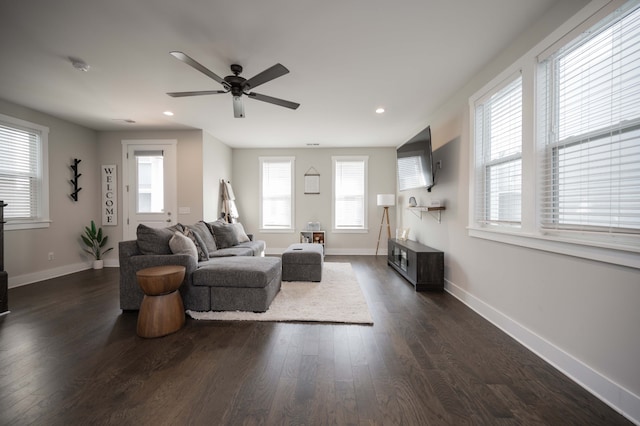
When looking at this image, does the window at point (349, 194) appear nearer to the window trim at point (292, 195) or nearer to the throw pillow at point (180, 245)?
the window trim at point (292, 195)

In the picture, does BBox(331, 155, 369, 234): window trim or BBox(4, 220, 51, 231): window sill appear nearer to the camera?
BBox(4, 220, 51, 231): window sill

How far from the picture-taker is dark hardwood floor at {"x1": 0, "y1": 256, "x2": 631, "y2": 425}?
4.39 ft

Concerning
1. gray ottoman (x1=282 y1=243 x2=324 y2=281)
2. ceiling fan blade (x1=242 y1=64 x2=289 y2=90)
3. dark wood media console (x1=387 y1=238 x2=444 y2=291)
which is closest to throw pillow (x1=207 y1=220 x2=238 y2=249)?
gray ottoman (x1=282 y1=243 x2=324 y2=281)

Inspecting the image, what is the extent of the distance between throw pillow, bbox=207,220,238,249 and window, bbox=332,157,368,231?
8.88 feet

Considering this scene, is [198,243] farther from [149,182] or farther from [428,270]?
[428,270]

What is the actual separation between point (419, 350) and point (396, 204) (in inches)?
178

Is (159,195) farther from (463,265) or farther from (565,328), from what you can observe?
(565,328)

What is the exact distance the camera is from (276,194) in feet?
20.8

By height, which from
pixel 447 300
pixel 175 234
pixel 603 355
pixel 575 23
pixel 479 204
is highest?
pixel 575 23

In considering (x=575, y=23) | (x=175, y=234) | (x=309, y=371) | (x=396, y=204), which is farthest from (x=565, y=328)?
(x=396, y=204)

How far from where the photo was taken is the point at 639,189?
4.54 feet

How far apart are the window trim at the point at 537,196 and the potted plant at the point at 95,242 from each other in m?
6.37

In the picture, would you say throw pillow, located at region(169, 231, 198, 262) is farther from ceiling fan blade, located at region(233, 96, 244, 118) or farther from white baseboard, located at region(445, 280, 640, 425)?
white baseboard, located at region(445, 280, 640, 425)

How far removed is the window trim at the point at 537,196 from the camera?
1461 mm
